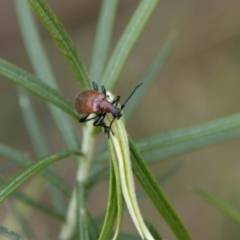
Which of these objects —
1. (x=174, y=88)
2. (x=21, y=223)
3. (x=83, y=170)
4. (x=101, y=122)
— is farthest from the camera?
(x=174, y=88)

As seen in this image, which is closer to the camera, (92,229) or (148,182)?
(148,182)

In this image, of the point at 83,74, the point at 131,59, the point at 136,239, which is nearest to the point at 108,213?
the point at 83,74

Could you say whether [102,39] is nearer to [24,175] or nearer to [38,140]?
[38,140]

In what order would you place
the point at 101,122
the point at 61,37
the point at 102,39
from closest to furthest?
the point at 61,37 < the point at 101,122 < the point at 102,39

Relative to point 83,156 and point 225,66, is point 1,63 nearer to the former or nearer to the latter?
point 83,156

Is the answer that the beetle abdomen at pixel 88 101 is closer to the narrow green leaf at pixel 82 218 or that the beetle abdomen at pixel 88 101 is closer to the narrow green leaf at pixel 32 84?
the narrow green leaf at pixel 32 84

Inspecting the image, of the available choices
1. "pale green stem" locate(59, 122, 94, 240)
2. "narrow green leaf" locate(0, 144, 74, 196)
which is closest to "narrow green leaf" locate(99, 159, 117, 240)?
"pale green stem" locate(59, 122, 94, 240)

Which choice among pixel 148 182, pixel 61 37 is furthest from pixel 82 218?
pixel 61 37

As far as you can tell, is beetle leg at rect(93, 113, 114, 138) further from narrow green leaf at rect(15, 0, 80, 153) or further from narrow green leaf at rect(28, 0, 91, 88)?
narrow green leaf at rect(15, 0, 80, 153)
